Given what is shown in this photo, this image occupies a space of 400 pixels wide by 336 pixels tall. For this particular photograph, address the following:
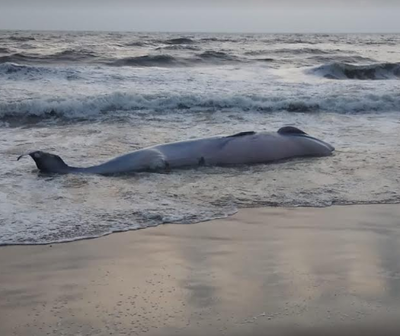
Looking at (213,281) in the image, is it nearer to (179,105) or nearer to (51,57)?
(179,105)

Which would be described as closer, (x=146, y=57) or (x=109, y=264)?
(x=109, y=264)

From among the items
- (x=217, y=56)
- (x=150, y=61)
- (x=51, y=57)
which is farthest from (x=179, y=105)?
(x=217, y=56)

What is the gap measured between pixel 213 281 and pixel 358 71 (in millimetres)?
21311

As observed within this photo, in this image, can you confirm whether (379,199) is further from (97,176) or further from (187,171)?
(97,176)

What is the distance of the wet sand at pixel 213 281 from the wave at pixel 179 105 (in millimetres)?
8338

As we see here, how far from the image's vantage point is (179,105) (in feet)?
47.1

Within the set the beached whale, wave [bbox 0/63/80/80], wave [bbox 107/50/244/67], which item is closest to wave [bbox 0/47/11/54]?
wave [bbox 107/50/244/67]

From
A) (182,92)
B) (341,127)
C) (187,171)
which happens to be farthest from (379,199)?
(182,92)

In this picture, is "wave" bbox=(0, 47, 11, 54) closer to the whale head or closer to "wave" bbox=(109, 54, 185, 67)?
"wave" bbox=(109, 54, 185, 67)

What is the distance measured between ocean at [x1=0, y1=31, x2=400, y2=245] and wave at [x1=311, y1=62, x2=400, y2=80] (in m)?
0.08

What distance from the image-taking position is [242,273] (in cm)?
453

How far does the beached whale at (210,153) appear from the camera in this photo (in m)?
7.78

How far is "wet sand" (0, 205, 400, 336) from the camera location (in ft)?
12.3

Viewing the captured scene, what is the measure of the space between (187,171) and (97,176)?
1.18m
